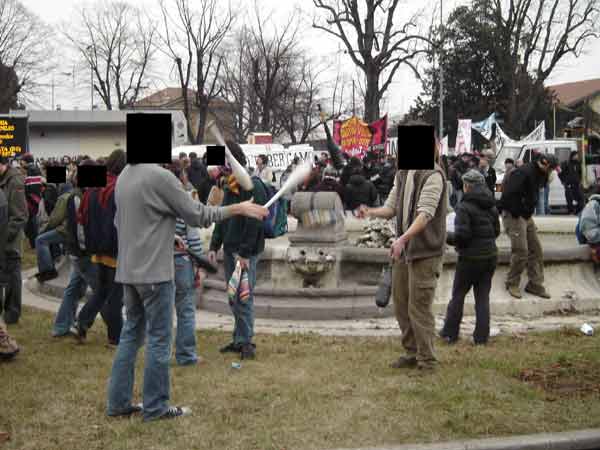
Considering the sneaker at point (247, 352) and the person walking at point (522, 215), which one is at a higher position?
the person walking at point (522, 215)

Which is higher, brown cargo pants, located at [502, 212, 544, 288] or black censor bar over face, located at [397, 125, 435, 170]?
black censor bar over face, located at [397, 125, 435, 170]

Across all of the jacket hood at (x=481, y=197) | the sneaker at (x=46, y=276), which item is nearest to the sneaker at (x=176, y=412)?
the jacket hood at (x=481, y=197)

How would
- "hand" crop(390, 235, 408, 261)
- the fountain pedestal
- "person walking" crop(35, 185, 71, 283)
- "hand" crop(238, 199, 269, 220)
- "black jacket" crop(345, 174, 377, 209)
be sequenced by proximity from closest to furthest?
1. "hand" crop(238, 199, 269, 220)
2. "hand" crop(390, 235, 408, 261)
3. "person walking" crop(35, 185, 71, 283)
4. the fountain pedestal
5. "black jacket" crop(345, 174, 377, 209)

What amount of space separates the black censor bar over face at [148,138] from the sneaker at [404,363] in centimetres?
272

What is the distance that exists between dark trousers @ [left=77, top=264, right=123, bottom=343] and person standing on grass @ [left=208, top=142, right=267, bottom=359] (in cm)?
107

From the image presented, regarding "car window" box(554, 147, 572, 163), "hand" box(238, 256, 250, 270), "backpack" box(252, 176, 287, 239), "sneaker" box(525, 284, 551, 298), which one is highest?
"car window" box(554, 147, 572, 163)

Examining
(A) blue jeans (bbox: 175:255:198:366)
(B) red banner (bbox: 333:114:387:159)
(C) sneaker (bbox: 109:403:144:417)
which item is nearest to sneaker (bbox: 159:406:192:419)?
(C) sneaker (bbox: 109:403:144:417)

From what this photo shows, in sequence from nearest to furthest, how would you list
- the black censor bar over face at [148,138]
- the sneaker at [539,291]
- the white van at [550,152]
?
the black censor bar over face at [148,138] < the sneaker at [539,291] < the white van at [550,152]

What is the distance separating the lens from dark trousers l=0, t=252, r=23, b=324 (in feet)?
28.7

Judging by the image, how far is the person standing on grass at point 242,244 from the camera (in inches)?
285

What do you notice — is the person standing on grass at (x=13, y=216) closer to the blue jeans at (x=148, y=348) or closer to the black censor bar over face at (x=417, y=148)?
the blue jeans at (x=148, y=348)

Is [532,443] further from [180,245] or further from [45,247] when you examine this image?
[45,247]

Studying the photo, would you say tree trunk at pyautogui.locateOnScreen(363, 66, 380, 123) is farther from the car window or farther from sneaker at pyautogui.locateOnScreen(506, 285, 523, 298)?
sneaker at pyautogui.locateOnScreen(506, 285, 523, 298)

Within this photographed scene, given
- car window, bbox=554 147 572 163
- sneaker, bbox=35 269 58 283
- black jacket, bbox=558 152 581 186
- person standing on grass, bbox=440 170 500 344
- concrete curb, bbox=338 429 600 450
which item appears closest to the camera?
concrete curb, bbox=338 429 600 450
